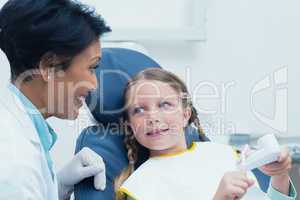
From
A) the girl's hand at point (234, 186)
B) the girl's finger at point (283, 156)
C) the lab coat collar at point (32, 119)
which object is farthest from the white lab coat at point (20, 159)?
the girl's finger at point (283, 156)

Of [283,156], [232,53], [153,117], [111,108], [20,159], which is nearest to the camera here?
[20,159]

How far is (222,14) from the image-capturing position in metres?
1.84

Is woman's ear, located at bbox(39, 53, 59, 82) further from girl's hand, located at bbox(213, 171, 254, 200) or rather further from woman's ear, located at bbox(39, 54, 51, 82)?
girl's hand, located at bbox(213, 171, 254, 200)

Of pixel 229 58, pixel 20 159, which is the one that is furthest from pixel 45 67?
pixel 229 58

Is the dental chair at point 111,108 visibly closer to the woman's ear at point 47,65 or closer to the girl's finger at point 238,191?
the woman's ear at point 47,65

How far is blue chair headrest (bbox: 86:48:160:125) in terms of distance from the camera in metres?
1.35

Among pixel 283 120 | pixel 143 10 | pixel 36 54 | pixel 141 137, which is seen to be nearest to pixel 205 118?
pixel 283 120

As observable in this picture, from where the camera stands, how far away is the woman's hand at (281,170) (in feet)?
3.49

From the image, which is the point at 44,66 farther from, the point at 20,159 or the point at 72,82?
the point at 20,159

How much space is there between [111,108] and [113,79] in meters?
0.09

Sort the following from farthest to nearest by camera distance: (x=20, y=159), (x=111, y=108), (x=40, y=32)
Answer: (x=111, y=108) → (x=40, y=32) → (x=20, y=159)

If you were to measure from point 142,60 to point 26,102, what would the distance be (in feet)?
1.76

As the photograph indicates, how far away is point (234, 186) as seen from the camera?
38.3 inches

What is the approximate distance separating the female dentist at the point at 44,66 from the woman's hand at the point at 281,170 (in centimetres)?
47
